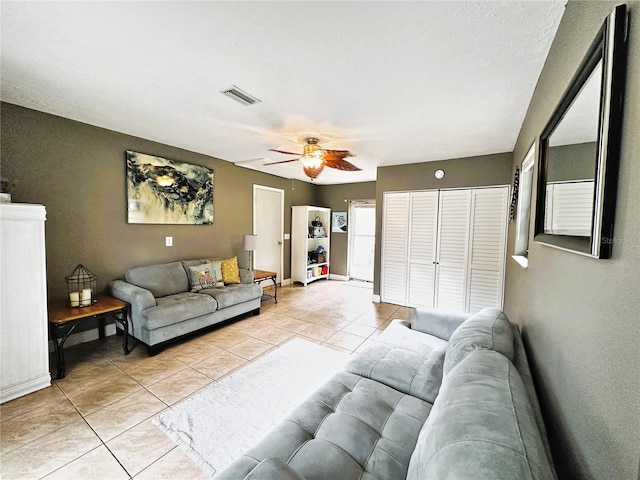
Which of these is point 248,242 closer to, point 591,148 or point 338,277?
point 338,277

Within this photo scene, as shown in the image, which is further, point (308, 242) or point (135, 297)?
point (308, 242)

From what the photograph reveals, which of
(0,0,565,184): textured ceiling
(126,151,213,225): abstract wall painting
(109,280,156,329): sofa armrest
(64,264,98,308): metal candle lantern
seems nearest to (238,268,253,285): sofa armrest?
(126,151,213,225): abstract wall painting

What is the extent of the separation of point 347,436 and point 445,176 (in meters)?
3.93

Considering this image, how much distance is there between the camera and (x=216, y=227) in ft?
14.8

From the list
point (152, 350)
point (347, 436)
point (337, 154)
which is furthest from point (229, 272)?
point (347, 436)

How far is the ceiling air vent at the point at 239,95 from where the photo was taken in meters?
2.14

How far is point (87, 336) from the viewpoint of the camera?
120 inches

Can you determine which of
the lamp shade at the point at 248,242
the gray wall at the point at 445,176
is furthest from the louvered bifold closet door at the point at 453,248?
the lamp shade at the point at 248,242

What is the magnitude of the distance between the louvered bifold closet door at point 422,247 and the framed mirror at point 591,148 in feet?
10.2

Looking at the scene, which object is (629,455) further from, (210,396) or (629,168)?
(210,396)

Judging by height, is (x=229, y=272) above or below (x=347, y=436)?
above

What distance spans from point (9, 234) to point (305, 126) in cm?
266

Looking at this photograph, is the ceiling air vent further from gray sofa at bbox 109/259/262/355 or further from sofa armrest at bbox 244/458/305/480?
sofa armrest at bbox 244/458/305/480

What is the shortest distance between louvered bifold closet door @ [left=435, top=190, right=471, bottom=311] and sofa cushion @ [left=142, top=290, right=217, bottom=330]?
3.37 m
